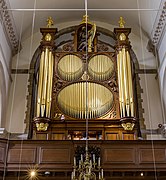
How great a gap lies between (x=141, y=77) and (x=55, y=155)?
183 inches

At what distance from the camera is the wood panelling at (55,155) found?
8.37m

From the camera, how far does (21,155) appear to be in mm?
8461

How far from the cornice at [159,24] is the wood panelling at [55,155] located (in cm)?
488

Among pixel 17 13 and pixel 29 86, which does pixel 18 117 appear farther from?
pixel 17 13

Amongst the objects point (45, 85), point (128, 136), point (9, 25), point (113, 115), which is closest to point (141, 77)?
point (113, 115)

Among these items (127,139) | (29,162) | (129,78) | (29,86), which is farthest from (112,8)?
(29,162)

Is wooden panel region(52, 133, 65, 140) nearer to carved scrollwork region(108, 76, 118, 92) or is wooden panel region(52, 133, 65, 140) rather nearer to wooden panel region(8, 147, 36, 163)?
wooden panel region(8, 147, 36, 163)

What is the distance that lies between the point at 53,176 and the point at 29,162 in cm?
70

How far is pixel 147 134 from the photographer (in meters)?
10.5

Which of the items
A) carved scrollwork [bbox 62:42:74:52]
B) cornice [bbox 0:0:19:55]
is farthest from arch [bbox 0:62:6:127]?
carved scrollwork [bbox 62:42:74:52]

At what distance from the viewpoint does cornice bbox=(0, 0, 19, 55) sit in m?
10.1

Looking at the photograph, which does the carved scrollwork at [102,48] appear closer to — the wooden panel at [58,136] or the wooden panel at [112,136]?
the wooden panel at [112,136]

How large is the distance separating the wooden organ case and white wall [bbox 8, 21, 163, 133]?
47 cm

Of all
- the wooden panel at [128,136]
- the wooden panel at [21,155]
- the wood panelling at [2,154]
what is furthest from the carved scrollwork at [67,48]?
the wood panelling at [2,154]
